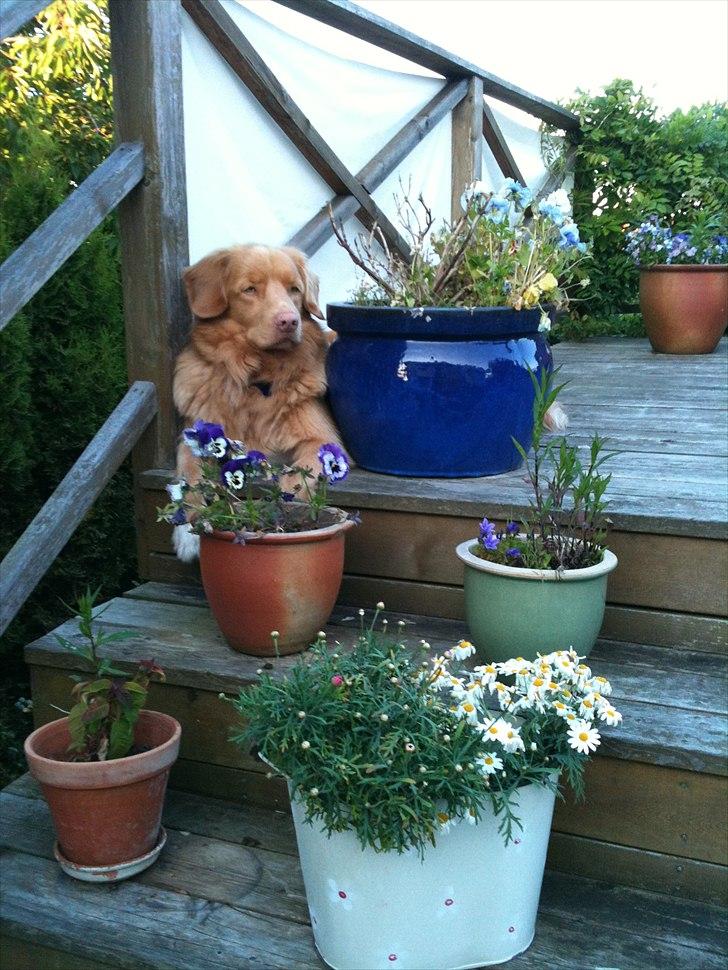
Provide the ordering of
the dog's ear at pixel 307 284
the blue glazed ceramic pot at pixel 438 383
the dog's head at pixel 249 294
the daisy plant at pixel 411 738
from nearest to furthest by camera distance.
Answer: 1. the daisy plant at pixel 411 738
2. the blue glazed ceramic pot at pixel 438 383
3. the dog's head at pixel 249 294
4. the dog's ear at pixel 307 284

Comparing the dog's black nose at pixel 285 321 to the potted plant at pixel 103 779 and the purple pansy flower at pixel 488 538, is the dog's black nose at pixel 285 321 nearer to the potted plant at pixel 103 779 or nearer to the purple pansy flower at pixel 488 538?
the purple pansy flower at pixel 488 538

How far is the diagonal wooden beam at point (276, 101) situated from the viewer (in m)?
2.68

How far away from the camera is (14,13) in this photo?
6.37 feet

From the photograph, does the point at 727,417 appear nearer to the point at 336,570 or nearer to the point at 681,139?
the point at 336,570

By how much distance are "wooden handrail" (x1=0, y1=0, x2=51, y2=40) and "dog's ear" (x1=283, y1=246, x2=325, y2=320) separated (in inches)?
35.1

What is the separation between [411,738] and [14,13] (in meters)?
1.72

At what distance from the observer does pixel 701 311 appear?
480cm

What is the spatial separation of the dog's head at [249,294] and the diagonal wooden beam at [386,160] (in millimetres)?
710

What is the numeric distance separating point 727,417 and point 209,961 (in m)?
2.68

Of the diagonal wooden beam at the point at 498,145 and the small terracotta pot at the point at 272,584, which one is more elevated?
the diagonal wooden beam at the point at 498,145

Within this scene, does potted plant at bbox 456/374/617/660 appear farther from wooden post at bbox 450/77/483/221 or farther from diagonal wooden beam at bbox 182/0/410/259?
wooden post at bbox 450/77/483/221

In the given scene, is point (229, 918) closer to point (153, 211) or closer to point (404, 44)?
point (153, 211)

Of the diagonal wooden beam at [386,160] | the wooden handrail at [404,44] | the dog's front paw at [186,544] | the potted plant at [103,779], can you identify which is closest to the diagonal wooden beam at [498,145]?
the wooden handrail at [404,44]

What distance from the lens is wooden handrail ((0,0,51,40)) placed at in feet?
6.28
